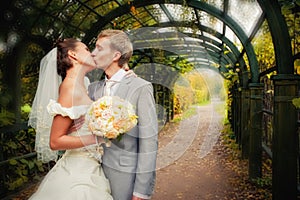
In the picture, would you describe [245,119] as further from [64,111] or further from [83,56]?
[64,111]

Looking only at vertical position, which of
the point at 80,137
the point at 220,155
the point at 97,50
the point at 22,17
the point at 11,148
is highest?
the point at 22,17

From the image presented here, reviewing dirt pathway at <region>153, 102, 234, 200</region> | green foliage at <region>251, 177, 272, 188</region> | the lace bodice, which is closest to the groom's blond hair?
the lace bodice

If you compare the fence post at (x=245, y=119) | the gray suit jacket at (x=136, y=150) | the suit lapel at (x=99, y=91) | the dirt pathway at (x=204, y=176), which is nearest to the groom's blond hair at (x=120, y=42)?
the gray suit jacket at (x=136, y=150)

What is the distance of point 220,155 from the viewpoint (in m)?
6.83

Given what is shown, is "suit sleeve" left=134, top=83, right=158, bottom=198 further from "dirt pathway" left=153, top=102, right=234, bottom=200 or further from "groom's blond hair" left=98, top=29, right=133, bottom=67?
"dirt pathway" left=153, top=102, right=234, bottom=200

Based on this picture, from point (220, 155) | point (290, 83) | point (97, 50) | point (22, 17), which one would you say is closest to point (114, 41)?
point (97, 50)

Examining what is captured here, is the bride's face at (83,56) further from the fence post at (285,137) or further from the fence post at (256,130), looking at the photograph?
the fence post at (256,130)

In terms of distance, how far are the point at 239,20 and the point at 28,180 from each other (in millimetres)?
3787

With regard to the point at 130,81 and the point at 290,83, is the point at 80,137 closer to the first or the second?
the point at 130,81

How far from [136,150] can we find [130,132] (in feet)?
0.35

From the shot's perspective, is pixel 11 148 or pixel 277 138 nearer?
pixel 277 138

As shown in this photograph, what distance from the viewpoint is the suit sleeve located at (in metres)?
1.62

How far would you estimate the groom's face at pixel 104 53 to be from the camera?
1676 mm

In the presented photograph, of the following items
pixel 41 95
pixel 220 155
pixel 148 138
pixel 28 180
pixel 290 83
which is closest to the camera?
pixel 148 138
